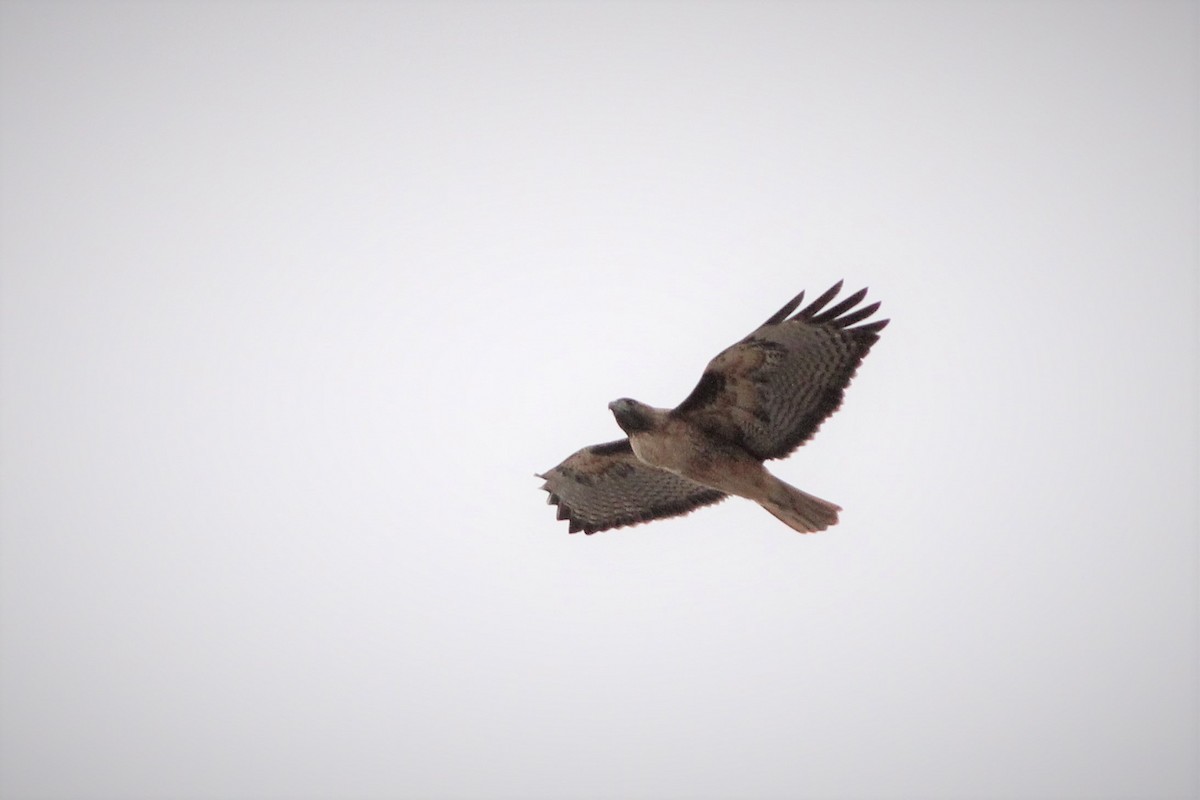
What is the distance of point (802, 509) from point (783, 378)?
0.97 meters

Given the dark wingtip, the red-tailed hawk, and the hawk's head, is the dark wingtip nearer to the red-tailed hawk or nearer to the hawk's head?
the red-tailed hawk

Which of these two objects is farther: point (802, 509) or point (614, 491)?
point (614, 491)

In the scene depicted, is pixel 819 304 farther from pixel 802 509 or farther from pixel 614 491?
pixel 614 491

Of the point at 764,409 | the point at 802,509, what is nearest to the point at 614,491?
the point at 764,409

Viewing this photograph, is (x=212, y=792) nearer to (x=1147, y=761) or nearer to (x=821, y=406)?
(x=1147, y=761)

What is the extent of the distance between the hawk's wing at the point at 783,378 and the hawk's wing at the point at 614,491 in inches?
38.7

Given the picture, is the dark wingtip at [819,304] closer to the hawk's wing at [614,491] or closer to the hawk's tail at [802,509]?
the hawk's tail at [802,509]

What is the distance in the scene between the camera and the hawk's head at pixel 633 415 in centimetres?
740

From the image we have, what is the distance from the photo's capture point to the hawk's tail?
7.22 metres

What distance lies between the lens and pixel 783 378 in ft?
24.2

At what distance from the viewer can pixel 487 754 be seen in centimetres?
3278

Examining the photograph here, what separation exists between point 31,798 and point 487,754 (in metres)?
20.7

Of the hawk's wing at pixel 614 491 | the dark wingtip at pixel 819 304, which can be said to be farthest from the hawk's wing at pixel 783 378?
the hawk's wing at pixel 614 491

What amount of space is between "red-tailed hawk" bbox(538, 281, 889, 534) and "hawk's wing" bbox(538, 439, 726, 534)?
458 mm
